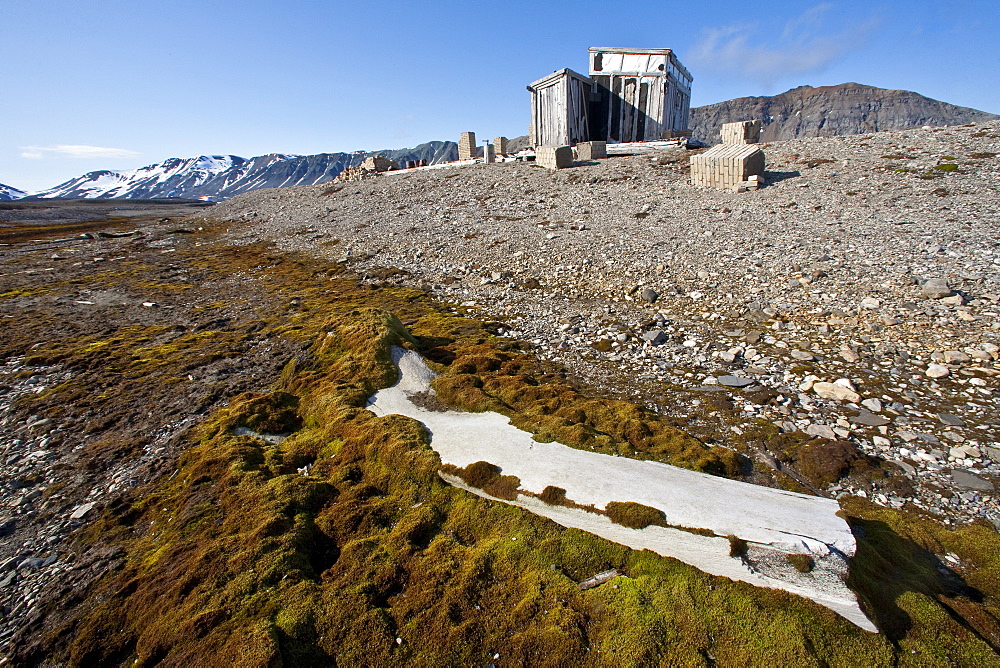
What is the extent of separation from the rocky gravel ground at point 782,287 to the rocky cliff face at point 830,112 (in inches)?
6152

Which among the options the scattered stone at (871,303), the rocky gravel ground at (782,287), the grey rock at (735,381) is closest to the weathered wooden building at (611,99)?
the rocky gravel ground at (782,287)

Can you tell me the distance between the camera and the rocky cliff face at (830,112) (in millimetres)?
148125

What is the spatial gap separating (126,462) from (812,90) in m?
236

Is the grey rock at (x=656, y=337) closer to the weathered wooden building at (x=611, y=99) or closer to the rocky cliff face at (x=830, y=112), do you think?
the weathered wooden building at (x=611, y=99)

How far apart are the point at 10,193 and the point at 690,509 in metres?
256

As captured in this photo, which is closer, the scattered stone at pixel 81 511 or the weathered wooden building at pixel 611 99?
the scattered stone at pixel 81 511

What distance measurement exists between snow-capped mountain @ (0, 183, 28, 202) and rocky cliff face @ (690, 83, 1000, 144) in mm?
250113

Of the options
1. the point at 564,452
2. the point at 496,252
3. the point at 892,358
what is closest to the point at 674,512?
the point at 564,452

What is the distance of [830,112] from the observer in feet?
534

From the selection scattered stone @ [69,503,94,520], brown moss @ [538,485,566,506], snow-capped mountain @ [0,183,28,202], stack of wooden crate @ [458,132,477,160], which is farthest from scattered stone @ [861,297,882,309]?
snow-capped mountain @ [0,183,28,202]

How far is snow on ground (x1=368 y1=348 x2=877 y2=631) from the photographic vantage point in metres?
3.96

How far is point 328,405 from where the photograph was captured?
25.1ft

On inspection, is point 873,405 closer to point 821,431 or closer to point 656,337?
point 821,431

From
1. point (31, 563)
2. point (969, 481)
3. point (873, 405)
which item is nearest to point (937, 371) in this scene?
point (873, 405)
